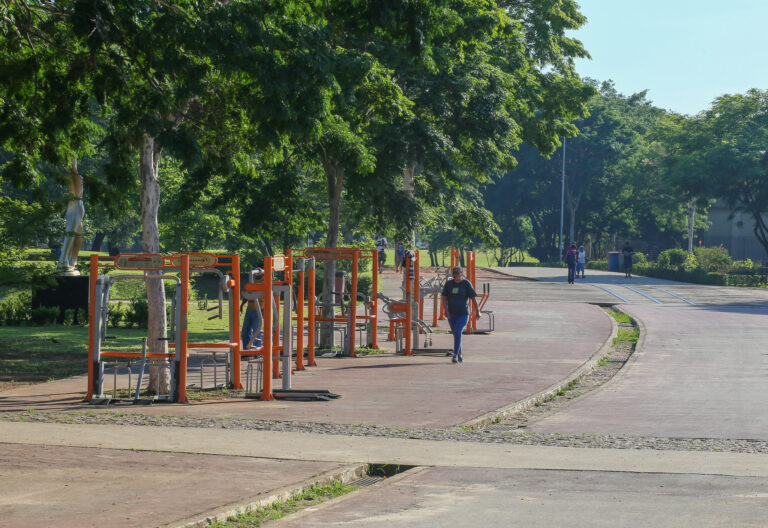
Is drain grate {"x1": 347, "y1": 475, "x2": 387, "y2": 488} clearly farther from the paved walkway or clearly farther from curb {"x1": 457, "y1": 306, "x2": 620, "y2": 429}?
curb {"x1": 457, "y1": 306, "x2": 620, "y2": 429}

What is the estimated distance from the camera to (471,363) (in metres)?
18.9

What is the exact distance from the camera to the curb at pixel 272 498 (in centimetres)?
681

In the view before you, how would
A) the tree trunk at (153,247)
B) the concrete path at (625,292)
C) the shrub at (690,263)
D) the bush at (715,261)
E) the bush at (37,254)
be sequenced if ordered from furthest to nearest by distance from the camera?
the shrub at (690,263) < the bush at (715,261) < the concrete path at (625,292) < the bush at (37,254) < the tree trunk at (153,247)

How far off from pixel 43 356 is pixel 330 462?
12.1 meters

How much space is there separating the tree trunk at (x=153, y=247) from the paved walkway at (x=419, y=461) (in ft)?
3.83

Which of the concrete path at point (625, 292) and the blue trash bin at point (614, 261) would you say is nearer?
the concrete path at point (625, 292)

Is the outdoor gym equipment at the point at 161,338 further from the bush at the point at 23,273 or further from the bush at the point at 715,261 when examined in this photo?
the bush at the point at 715,261

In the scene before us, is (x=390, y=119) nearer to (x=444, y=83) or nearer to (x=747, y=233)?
(x=444, y=83)

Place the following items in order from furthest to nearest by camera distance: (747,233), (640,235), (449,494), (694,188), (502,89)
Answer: (640,235) → (747,233) → (694,188) → (502,89) → (449,494)

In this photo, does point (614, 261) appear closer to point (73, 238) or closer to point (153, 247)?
point (73, 238)

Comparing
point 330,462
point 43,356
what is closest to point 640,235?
point 43,356

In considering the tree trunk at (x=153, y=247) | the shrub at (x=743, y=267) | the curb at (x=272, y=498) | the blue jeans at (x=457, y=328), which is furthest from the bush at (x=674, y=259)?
the curb at (x=272, y=498)

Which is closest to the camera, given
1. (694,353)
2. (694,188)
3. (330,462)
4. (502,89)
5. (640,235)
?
(330,462)

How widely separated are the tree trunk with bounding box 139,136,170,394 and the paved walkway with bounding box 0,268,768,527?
3.83 ft
